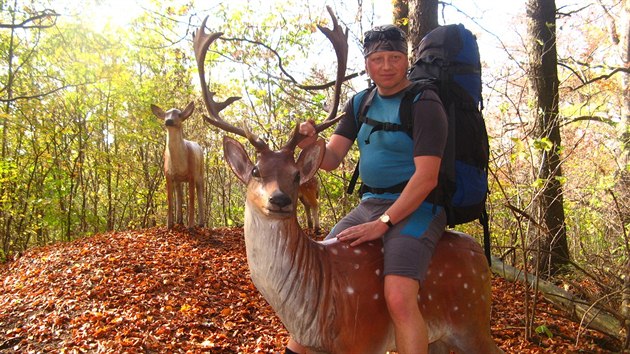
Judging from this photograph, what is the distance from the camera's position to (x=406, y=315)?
2383 millimetres

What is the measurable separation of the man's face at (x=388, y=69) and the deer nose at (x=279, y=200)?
93 centimetres

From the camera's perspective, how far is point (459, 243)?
9.52 ft

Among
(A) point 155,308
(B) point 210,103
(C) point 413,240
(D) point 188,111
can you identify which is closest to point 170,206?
(D) point 188,111

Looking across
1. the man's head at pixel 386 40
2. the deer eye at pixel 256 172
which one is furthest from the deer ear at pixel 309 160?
the man's head at pixel 386 40

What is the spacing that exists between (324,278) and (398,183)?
2.25 feet

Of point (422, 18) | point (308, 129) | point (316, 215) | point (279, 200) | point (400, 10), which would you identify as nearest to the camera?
point (279, 200)

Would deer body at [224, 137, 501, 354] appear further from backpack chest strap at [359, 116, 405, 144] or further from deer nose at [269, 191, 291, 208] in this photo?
backpack chest strap at [359, 116, 405, 144]

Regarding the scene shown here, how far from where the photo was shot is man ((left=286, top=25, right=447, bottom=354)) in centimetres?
241

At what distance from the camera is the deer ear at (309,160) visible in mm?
2691

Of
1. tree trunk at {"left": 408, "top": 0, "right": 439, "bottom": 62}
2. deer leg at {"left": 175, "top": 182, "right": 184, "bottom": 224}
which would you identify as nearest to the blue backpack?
tree trunk at {"left": 408, "top": 0, "right": 439, "bottom": 62}

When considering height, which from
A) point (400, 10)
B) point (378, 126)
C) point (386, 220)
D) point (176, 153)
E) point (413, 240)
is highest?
point (400, 10)

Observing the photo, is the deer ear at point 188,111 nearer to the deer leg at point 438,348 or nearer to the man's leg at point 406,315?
the deer leg at point 438,348

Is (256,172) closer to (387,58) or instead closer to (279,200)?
(279,200)

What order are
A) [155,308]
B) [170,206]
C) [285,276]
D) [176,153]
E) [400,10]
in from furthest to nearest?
1. [170,206]
2. [176,153]
3. [400,10]
4. [155,308]
5. [285,276]
